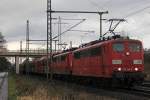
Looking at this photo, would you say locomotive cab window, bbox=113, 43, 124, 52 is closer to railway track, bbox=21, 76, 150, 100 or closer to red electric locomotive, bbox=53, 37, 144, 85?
red electric locomotive, bbox=53, 37, 144, 85

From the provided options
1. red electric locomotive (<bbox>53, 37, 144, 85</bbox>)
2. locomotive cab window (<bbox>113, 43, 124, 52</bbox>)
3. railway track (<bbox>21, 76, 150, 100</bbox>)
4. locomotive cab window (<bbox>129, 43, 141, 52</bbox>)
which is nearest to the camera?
railway track (<bbox>21, 76, 150, 100</bbox>)

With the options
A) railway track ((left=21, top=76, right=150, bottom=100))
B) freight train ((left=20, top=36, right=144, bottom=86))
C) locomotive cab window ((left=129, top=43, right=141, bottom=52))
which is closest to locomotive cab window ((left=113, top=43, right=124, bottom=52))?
freight train ((left=20, top=36, right=144, bottom=86))

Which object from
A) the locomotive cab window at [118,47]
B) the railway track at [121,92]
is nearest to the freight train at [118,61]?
the locomotive cab window at [118,47]

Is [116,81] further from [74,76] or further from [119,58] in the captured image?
[74,76]

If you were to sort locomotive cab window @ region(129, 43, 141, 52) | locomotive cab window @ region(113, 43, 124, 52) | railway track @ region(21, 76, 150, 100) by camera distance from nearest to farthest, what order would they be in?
railway track @ region(21, 76, 150, 100) < locomotive cab window @ region(113, 43, 124, 52) < locomotive cab window @ region(129, 43, 141, 52)

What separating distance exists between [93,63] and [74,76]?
10.5 metres

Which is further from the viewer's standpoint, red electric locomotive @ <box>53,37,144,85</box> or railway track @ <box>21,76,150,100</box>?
red electric locomotive @ <box>53,37,144,85</box>

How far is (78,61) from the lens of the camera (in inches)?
1699

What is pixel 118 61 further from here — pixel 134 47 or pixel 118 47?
pixel 134 47

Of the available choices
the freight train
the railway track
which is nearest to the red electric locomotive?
the freight train

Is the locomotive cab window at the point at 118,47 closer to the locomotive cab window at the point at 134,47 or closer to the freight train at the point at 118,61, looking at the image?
the freight train at the point at 118,61

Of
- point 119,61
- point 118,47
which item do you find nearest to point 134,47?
→ point 118,47

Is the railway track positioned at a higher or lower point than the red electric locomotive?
lower

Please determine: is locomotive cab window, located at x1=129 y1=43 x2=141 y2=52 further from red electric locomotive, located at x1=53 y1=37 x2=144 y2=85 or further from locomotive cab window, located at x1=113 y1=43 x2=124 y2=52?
locomotive cab window, located at x1=113 y1=43 x2=124 y2=52
